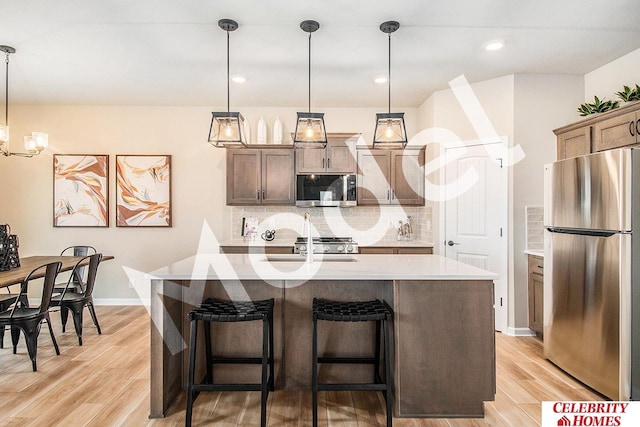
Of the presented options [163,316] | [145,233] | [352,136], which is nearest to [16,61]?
[145,233]

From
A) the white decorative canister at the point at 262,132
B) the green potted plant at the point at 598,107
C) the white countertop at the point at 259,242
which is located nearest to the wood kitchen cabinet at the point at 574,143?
the green potted plant at the point at 598,107

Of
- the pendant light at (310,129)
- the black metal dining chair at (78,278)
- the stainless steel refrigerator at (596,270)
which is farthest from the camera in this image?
the black metal dining chair at (78,278)

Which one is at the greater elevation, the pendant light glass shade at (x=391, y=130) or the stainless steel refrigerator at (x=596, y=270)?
the pendant light glass shade at (x=391, y=130)

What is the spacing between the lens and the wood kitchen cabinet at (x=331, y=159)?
4.81 metres

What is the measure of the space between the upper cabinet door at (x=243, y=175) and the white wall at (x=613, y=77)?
3648 mm

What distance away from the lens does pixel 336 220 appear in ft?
16.9

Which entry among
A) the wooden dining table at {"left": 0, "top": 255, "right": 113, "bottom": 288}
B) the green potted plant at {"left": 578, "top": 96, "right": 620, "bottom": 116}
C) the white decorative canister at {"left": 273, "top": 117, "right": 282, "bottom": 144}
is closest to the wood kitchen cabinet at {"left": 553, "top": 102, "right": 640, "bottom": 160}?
the green potted plant at {"left": 578, "top": 96, "right": 620, "bottom": 116}

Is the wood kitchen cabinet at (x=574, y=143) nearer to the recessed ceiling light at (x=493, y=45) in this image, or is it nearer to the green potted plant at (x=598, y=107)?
the green potted plant at (x=598, y=107)

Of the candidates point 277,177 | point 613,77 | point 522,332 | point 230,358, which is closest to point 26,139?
point 277,177

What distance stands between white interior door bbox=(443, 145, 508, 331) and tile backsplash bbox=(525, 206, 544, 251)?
9.0 inches

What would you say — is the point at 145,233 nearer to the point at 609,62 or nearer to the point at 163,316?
the point at 163,316

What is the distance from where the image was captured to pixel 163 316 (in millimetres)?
2389

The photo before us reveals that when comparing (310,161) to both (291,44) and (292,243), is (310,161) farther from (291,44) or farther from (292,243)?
(291,44)

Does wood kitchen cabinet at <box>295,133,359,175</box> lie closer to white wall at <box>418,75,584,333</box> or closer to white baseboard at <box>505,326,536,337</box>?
white wall at <box>418,75,584,333</box>
